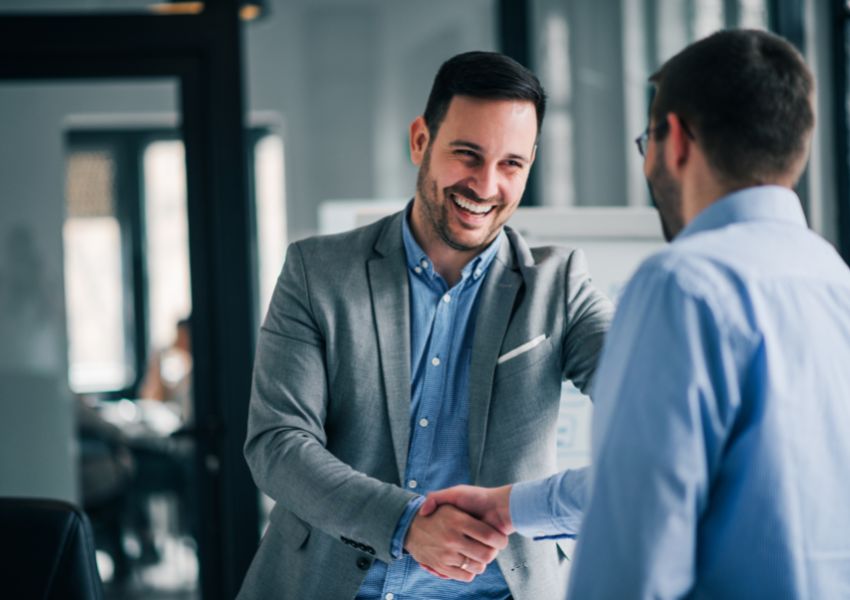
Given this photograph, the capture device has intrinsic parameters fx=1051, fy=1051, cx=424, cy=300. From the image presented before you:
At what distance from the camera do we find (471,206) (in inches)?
65.2

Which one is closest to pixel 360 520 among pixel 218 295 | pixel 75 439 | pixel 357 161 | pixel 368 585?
pixel 368 585

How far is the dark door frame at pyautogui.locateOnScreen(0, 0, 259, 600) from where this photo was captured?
3100 millimetres

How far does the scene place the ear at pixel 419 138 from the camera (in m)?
1.74

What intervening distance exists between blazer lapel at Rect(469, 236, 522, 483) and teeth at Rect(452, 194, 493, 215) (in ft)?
0.30

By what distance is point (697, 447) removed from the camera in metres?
0.95

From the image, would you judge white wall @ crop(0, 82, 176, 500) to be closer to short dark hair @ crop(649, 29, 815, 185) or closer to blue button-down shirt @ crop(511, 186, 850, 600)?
short dark hair @ crop(649, 29, 815, 185)

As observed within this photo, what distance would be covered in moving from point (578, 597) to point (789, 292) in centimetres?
35

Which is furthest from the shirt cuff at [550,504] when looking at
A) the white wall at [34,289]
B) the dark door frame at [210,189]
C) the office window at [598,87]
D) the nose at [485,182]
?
the office window at [598,87]

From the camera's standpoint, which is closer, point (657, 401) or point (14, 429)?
point (657, 401)

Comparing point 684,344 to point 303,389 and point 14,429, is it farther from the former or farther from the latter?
point 14,429

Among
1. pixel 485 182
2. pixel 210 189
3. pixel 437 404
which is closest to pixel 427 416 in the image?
pixel 437 404

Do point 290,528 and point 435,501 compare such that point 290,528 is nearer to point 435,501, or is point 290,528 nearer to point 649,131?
point 435,501

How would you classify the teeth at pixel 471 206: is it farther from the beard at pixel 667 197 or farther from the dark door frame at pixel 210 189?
the dark door frame at pixel 210 189

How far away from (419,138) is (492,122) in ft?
0.53
